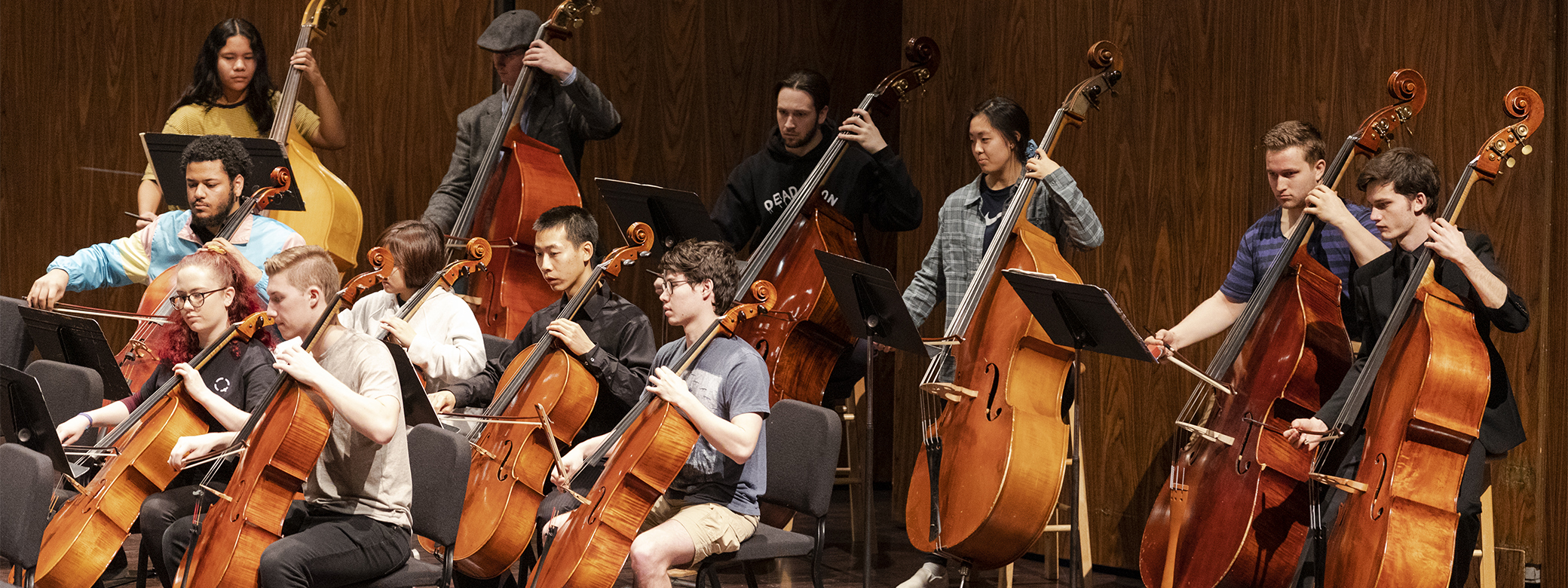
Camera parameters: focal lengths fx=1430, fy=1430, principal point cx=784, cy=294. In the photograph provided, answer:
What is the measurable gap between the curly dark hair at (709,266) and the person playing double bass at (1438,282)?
125 centimetres

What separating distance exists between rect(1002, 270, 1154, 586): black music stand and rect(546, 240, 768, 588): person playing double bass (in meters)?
0.60

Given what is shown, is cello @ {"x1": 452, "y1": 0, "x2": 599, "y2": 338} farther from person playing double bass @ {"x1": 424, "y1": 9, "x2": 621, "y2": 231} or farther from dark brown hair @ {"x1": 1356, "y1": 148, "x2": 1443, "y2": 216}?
dark brown hair @ {"x1": 1356, "y1": 148, "x2": 1443, "y2": 216}

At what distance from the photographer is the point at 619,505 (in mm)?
2875

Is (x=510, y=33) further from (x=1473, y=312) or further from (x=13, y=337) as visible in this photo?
(x=1473, y=312)

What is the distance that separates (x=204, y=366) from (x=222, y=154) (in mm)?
1016

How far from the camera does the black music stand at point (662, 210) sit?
395 centimetres

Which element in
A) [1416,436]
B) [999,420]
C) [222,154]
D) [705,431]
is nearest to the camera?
[1416,436]

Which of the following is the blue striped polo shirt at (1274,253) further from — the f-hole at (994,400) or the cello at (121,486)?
the cello at (121,486)

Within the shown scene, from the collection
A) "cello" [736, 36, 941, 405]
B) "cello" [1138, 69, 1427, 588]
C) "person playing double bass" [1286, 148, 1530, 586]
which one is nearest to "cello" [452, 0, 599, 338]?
"cello" [736, 36, 941, 405]

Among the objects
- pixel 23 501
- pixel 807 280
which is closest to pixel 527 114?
pixel 807 280

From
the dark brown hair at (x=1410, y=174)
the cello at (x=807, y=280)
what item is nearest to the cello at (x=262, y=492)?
the cello at (x=807, y=280)

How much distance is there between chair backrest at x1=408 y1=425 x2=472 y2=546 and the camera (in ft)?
9.55

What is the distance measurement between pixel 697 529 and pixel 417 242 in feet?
4.03

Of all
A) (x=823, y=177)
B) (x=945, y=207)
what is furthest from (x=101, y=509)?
(x=945, y=207)
